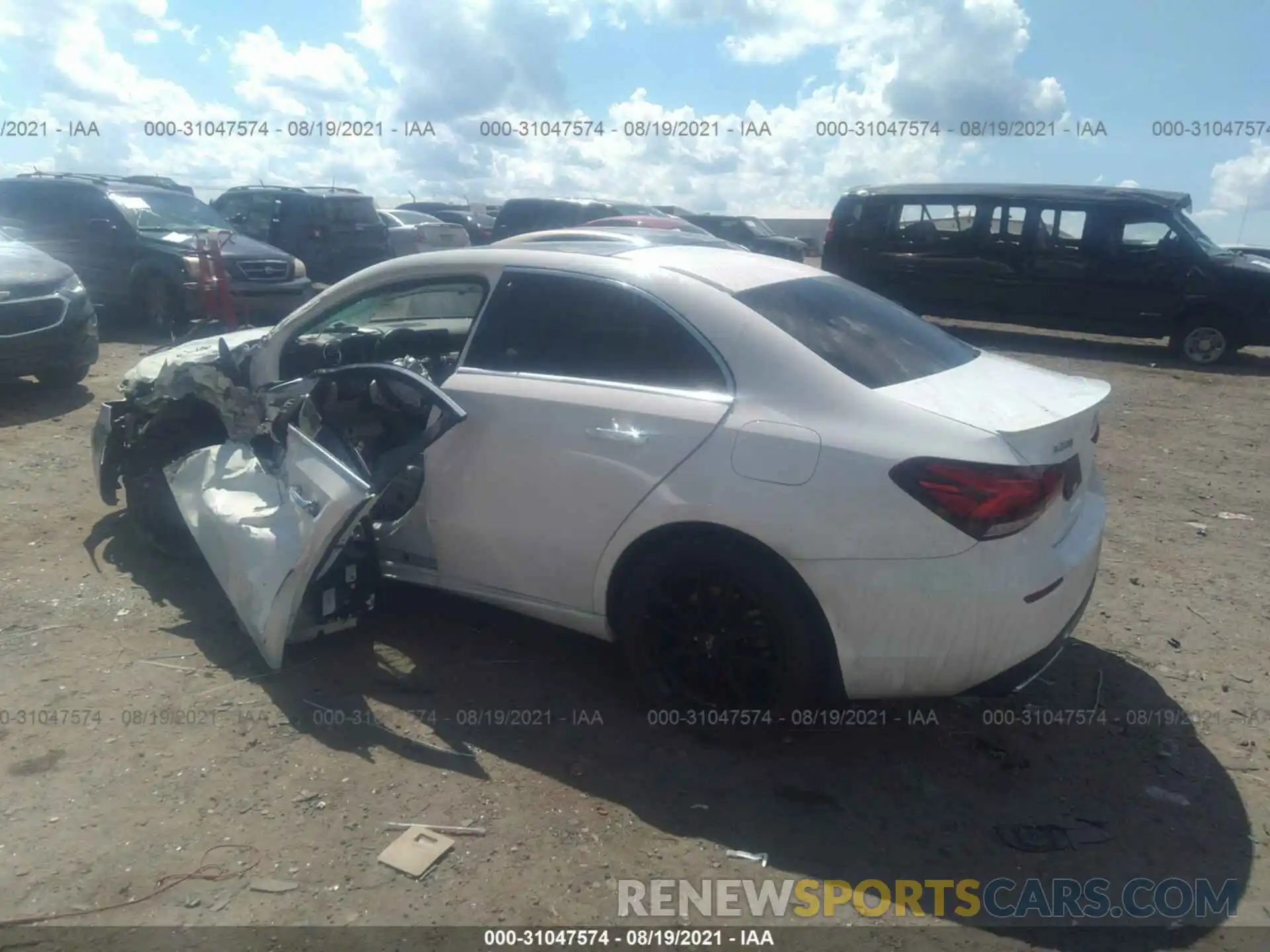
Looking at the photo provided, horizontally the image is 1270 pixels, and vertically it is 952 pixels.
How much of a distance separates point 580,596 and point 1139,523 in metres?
3.87

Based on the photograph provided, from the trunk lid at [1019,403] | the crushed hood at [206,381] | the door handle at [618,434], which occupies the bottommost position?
the crushed hood at [206,381]

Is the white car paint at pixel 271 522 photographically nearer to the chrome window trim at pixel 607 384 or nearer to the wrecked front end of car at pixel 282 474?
the wrecked front end of car at pixel 282 474

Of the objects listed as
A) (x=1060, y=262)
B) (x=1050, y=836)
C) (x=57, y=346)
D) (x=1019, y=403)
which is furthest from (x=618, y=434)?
(x=1060, y=262)

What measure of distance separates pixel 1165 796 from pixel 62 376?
8717 mm

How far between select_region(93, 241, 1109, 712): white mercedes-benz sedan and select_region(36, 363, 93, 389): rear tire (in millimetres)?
4652

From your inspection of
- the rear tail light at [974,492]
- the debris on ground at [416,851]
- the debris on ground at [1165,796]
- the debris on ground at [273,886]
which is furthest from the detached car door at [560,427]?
the debris on ground at [1165,796]

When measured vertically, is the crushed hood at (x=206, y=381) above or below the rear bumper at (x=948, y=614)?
above

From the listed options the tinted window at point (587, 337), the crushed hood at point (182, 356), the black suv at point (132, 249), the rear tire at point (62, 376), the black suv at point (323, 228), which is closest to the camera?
the tinted window at point (587, 337)

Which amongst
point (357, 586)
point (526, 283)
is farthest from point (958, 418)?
point (357, 586)

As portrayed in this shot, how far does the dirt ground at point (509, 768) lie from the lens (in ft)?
9.41

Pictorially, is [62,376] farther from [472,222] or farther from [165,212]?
[472,222]

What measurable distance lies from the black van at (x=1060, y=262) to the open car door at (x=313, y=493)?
10900 mm

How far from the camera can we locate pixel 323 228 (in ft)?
52.2

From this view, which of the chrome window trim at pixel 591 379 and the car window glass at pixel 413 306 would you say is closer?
the chrome window trim at pixel 591 379
